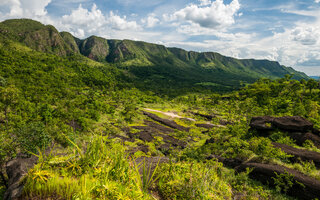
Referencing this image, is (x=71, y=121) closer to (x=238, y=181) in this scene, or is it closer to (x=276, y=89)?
(x=238, y=181)

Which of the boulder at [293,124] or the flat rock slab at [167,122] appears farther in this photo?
the flat rock slab at [167,122]

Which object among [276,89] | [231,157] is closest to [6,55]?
[231,157]

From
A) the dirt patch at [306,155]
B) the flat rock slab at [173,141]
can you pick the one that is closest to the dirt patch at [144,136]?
the flat rock slab at [173,141]

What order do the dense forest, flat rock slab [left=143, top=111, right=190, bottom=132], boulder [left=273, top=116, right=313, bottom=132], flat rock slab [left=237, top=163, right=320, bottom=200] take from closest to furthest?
the dense forest → flat rock slab [left=237, top=163, right=320, bottom=200] → boulder [left=273, top=116, right=313, bottom=132] → flat rock slab [left=143, top=111, right=190, bottom=132]

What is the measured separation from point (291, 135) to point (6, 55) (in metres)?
176

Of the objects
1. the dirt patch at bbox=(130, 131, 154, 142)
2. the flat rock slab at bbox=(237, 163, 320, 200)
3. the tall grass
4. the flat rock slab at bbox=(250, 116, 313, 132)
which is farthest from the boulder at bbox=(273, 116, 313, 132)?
the dirt patch at bbox=(130, 131, 154, 142)

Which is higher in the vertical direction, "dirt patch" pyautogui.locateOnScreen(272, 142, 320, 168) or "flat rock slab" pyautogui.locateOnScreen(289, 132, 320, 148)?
"dirt patch" pyautogui.locateOnScreen(272, 142, 320, 168)

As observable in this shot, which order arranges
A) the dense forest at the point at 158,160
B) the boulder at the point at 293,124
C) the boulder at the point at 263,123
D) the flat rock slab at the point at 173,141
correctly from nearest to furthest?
the dense forest at the point at 158,160 < the boulder at the point at 293,124 < the boulder at the point at 263,123 < the flat rock slab at the point at 173,141

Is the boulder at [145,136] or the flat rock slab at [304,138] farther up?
the flat rock slab at [304,138]

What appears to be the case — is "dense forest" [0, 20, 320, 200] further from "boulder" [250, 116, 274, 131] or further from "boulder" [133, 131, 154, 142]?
"boulder" [133, 131, 154, 142]

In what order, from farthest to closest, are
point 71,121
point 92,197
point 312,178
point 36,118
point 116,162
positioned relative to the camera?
point 71,121, point 36,118, point 312,178, point 116,162, point 92,197

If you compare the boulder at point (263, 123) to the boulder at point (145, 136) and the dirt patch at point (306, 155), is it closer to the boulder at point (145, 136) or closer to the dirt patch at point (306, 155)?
the dirt patch at point (306, 155)

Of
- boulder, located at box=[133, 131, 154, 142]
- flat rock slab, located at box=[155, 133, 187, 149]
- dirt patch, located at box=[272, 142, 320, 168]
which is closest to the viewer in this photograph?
dirt patch, located at box=[272, 142, 320, 168]

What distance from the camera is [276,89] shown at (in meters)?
82.1
